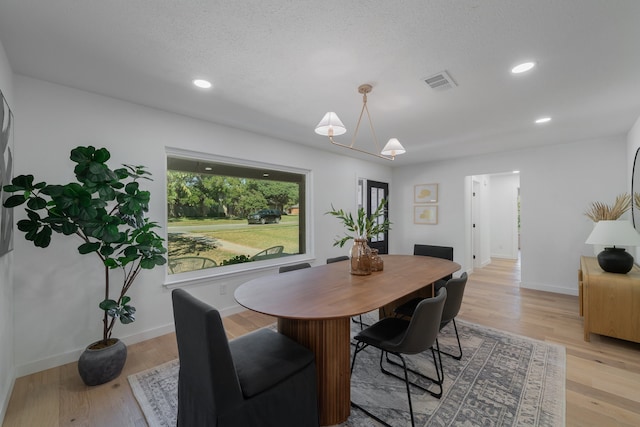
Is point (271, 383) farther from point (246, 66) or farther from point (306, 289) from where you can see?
point (246, 66)

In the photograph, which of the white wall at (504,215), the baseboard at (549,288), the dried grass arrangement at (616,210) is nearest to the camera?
the dried grass arrangement at (616,210)

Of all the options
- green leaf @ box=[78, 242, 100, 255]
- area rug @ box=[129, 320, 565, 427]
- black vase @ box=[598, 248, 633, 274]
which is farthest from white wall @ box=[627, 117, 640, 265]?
green leaf @ box=[78, 242, 100, 255]

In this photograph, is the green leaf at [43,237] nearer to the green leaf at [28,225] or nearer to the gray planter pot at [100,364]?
the green leaf at [28,225]

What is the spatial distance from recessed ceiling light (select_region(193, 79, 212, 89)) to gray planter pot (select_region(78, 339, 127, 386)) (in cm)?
229

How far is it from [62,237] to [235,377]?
88.0 inches

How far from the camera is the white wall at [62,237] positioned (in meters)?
2.20

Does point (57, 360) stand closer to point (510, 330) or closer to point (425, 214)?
point (510, 330)

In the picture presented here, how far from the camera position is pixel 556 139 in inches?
161

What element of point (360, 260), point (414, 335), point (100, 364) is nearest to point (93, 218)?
point (100, 364)

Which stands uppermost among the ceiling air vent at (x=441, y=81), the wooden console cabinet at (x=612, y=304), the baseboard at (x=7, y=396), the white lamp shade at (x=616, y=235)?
the ceiling air vent at (x=441, y=81)

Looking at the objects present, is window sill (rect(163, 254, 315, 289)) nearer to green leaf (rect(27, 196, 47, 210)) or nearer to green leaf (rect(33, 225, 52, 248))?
green leaf (rect(33, 225, 52, 248))

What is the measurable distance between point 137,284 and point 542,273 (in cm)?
587

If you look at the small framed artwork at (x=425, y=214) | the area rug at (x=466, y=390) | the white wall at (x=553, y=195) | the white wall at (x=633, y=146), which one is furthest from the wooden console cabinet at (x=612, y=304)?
the small framed artwork at (x=425, y=214)

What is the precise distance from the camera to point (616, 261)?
2766mm
